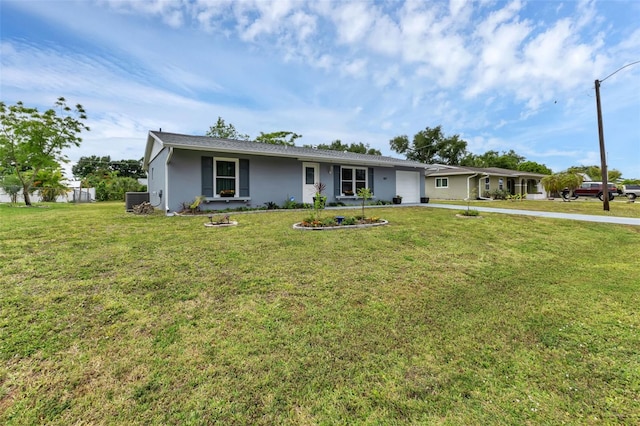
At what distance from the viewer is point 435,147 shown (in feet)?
133

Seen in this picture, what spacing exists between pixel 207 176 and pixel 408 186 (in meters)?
12.0

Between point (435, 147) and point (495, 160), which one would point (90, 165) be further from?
point (495, 160)

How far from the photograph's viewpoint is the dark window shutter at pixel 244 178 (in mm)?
11148

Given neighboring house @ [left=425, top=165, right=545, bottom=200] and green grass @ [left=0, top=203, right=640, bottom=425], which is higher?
neighboring house @ [left=425, top=165, right=545, bottom=200]

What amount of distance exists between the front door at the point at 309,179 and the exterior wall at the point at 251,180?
0.56 feet

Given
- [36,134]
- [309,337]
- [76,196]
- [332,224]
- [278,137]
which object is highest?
[278,137]

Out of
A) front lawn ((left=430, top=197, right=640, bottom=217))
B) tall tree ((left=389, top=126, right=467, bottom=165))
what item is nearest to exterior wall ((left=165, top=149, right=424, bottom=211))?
front lawn ((left=430, top=197, right=640, bottom=217))

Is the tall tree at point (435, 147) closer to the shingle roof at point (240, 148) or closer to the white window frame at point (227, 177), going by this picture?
the shingle roof at point (240, 148)

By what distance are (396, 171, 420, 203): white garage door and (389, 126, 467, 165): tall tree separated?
26.1 m

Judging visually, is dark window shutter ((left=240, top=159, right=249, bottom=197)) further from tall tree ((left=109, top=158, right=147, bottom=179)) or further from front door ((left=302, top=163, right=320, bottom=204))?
tall tree ((left=109, top=158, right=147, bottom=179))

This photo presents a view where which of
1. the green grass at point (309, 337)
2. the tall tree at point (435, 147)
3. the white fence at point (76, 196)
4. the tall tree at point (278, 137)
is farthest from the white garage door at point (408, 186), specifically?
the white fence at point (76, 196)

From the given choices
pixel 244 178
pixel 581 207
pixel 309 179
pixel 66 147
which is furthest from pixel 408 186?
pixel 66 147

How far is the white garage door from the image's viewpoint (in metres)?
16.4

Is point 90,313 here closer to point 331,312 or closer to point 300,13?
point 331,312
